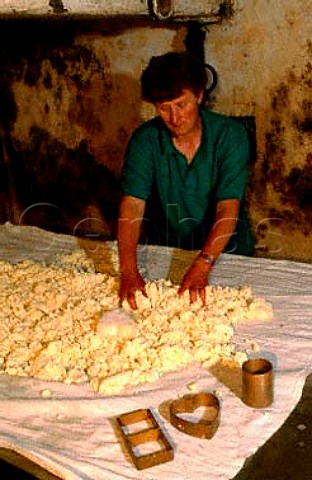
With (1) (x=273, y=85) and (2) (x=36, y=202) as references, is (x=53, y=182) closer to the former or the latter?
(2) (x=36, y=202)

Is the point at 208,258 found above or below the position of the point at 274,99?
below

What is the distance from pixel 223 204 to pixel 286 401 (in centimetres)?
120

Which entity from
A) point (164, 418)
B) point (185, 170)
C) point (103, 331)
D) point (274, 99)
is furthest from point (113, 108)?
point (164, 418)

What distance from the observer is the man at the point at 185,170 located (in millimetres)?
2797

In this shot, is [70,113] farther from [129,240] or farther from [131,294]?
[131,294]

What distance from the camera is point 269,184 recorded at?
4.35m

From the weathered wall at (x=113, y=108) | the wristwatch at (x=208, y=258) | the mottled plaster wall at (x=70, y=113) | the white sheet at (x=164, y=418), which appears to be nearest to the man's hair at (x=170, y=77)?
the wristwatch at (x=208, y=258)

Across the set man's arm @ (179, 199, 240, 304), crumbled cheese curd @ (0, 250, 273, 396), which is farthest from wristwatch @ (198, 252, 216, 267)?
crumbled cheese curd @ (0, 250, 273, 396)

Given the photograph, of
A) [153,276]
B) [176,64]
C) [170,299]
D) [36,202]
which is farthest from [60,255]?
[36,202]

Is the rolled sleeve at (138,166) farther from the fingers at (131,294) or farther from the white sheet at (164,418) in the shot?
the white sheet at (164,418)

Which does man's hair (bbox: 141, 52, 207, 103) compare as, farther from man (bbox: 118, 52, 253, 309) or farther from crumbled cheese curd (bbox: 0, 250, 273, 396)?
crumbled cheese curd (bbox: 0, 250, 273, 396)

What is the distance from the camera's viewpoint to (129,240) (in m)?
3.11

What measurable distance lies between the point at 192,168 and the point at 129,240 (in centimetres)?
51

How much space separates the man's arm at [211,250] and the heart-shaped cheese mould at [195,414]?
2.32 ft
